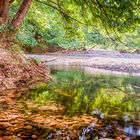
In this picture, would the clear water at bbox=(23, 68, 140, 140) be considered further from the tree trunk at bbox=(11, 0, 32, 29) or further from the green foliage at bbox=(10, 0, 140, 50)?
the tree trunk at bbox=(11, 0, 32, 29)

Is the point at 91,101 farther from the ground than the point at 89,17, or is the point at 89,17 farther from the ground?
the point at 89,17

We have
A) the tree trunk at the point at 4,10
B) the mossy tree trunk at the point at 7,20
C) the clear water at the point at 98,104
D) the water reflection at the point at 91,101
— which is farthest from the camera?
the tree trunk at the point at 4,10

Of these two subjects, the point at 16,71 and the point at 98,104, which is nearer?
the point at 98,104

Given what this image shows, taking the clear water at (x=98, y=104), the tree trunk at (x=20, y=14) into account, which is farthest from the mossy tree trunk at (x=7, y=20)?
the clear water at (x=98, y=104)

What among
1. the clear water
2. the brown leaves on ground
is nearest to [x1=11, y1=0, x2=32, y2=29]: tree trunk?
the brown leaves on ground

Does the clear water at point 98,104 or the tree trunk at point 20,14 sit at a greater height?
the tree trunk at point 20,14

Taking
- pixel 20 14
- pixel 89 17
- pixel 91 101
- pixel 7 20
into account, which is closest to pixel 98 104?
pixel 91 101

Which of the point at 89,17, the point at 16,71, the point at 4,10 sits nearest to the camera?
the point at 16,71

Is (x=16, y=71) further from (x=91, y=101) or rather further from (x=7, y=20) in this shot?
(x=91, y=101)

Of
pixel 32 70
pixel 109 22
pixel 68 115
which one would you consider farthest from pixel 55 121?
pixel 32 70

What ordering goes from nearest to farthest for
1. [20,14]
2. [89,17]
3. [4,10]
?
[4,10]
[20,14]
[89,17]

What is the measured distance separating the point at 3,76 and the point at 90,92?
2176mm

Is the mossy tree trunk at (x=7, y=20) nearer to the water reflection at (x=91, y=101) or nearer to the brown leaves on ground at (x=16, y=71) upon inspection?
the brown leaves on ground at (x=16, y=71)

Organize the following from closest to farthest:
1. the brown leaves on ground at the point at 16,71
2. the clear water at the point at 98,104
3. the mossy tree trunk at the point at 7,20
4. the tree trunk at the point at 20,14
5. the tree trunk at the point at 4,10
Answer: the clear water at the point at 98,104
the brown leaves on ground at the point at 16,71
the mossy tree trunk at the point at 7,20
the tree trunk at the point at 4,10
the tree trunk at the point at 20,14
